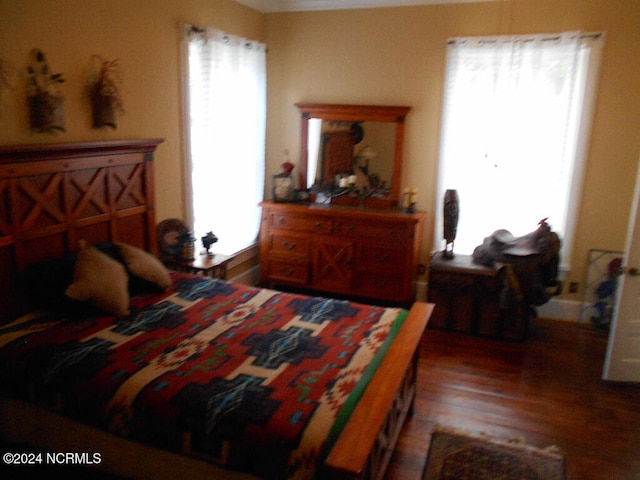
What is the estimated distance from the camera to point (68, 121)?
9.34ft

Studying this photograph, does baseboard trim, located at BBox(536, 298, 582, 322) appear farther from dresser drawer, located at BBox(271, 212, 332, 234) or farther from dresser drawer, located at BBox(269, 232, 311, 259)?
dresser drawer, located at BBox(269, 232, 311, 259)

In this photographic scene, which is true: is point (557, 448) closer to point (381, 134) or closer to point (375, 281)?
point (375, 281)

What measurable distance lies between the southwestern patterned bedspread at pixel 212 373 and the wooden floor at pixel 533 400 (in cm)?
70

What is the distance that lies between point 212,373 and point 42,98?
1.72m

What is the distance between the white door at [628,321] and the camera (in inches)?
122

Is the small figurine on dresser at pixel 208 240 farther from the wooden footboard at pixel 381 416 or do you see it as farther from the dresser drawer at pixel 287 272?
the wooden footboard at pixel 381 416

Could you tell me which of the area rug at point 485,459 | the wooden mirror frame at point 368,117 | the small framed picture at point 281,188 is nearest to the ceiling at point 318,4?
the wooden mirror frame at point 368,117

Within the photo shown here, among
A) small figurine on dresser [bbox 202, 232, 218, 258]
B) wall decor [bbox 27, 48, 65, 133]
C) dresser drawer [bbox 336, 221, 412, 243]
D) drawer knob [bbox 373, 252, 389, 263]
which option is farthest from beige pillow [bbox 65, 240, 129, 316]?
drawer knob [bbox 373, 252, 389, 263]

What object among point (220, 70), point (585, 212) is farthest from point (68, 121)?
point (585, 212)

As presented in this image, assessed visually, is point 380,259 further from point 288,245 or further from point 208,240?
point 208,240

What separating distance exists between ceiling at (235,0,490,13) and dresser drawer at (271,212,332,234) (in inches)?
76.9

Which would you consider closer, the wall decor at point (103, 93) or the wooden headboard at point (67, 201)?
the wooden headboard at point (67, 201)

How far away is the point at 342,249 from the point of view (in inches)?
174

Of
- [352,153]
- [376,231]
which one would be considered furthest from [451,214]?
[352,153]
